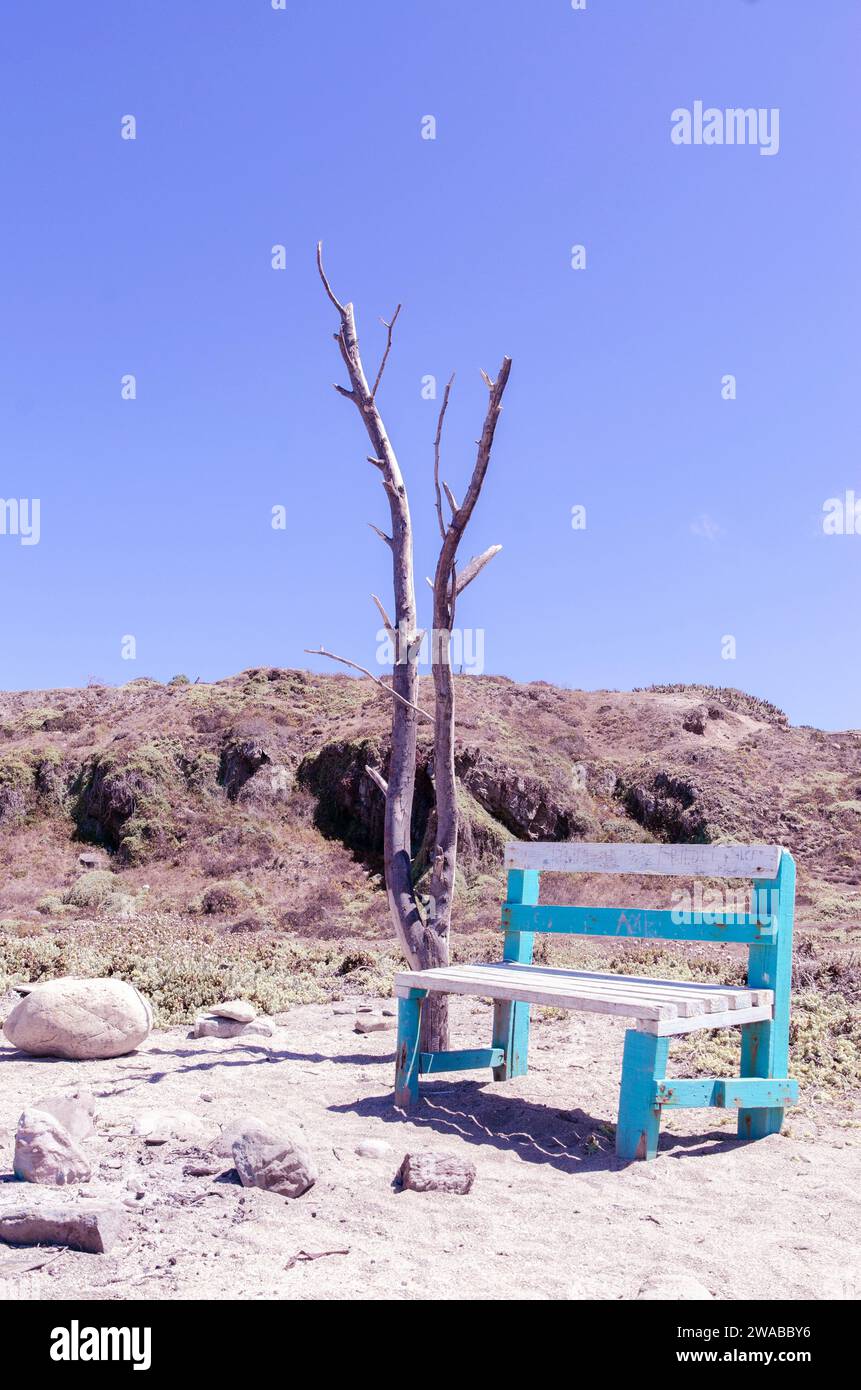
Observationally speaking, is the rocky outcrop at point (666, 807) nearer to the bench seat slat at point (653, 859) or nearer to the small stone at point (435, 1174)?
the bench seat slat at point (653, 859)

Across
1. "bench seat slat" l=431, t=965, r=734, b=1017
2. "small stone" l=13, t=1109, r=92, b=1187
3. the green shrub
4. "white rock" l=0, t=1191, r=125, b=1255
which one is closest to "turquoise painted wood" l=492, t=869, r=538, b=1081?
Result: "bench seat slat" l=431, t=965, r=734, b=1017

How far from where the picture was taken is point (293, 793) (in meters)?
23.4

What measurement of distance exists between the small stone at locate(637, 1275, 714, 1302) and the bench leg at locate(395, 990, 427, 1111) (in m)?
2.81

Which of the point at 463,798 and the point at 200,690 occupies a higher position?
the point at 200,690

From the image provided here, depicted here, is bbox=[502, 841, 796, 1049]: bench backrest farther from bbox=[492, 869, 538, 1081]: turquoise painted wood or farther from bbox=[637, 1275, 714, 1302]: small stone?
bbox=[637, 1275, 714, 1302]: small stone

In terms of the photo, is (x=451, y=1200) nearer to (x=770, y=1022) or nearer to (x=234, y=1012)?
(x=770, y=1022)

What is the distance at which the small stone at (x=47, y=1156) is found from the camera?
4.29 m

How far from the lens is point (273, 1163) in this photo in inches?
168

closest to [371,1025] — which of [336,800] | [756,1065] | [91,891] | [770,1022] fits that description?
[756,1065]

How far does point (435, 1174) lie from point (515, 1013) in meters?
2.40
